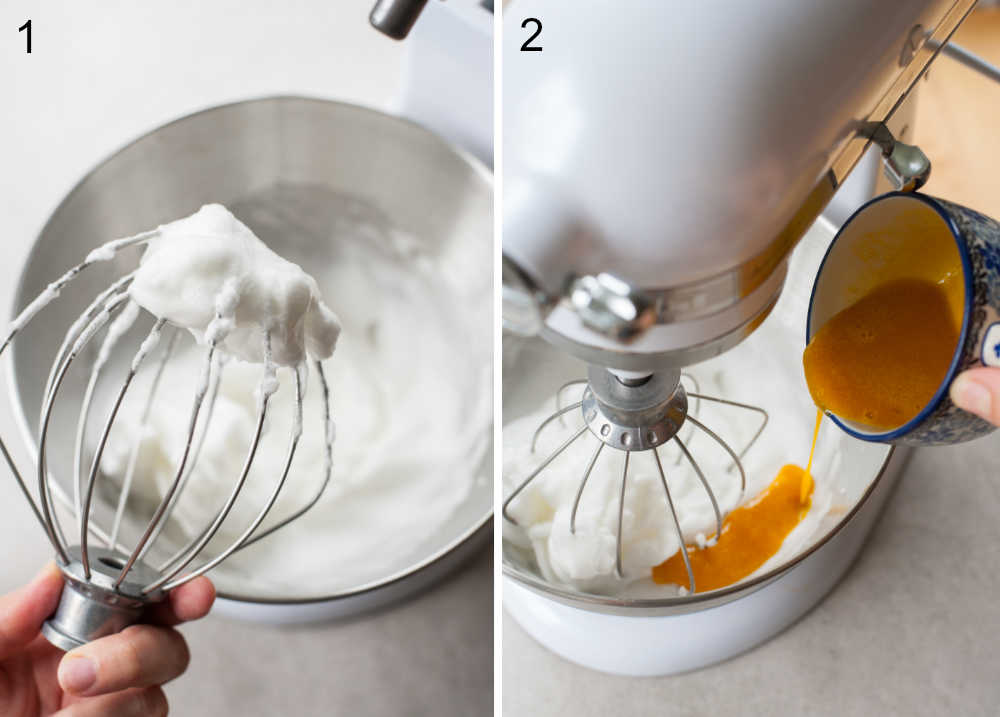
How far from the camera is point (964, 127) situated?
2.76 ft

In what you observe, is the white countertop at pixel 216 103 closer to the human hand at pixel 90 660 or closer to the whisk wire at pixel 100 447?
the human hand at pixel 90 660

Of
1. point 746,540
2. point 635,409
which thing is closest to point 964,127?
point 746,540

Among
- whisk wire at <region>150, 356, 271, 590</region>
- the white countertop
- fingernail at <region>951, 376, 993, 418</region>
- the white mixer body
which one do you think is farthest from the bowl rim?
the white countertop

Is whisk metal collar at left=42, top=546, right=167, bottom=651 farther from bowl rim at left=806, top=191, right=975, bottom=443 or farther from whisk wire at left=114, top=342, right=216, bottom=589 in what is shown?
bowl rim at left=806, top=191, right=975, bottom=443

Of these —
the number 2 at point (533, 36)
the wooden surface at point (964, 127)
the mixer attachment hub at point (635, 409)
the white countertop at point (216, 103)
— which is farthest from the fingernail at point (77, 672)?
the wooden surface at point (964, 127)

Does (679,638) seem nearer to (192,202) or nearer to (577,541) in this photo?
(577,541)

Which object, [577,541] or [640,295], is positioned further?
[577,541]

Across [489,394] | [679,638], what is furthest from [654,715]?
[489,394]

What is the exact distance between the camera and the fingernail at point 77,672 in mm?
504

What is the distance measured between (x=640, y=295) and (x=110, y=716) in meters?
0.46

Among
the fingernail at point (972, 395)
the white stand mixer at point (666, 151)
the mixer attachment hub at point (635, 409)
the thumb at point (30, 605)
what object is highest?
the white stand mixer at point (666, 151)

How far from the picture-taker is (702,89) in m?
0.29

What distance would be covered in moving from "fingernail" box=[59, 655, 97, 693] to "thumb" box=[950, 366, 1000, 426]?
1.49 feet

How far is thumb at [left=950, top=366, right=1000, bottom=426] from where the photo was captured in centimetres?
37
